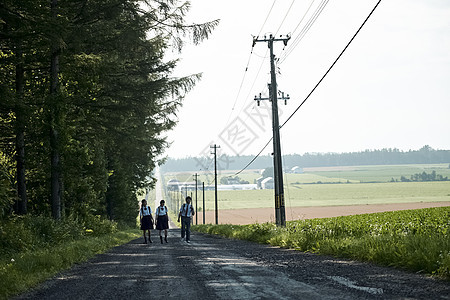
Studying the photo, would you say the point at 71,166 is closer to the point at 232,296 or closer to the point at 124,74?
the point at 124,74

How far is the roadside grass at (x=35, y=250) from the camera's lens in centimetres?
766

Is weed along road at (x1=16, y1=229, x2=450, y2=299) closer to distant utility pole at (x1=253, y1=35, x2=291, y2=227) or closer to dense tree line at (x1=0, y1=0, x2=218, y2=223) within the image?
dense tree line at (x1=0, y1=0, x2=218, y2=223)

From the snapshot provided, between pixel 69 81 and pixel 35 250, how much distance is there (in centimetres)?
813

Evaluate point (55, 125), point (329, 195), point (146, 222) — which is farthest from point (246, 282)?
point (329, 195)

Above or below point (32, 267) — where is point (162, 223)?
below

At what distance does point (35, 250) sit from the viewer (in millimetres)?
12250

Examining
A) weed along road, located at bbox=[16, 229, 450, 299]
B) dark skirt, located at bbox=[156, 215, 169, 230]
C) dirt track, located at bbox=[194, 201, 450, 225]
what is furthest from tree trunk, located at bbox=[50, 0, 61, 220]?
dirt track, located at bbox=[194, 201, 450, 225]

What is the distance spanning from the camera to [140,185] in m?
43.5

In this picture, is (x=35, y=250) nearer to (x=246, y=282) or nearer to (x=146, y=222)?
(x=246, y=282)

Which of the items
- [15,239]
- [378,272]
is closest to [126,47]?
[15,239]

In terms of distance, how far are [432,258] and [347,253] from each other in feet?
10.3

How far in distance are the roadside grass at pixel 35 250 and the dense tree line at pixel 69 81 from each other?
103cm

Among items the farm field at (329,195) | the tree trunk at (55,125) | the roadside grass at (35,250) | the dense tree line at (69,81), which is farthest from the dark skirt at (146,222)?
the farm field at (329,195)

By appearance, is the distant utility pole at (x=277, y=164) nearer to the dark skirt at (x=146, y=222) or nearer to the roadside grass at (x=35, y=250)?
the dark skirt at (x=146, y=222)
